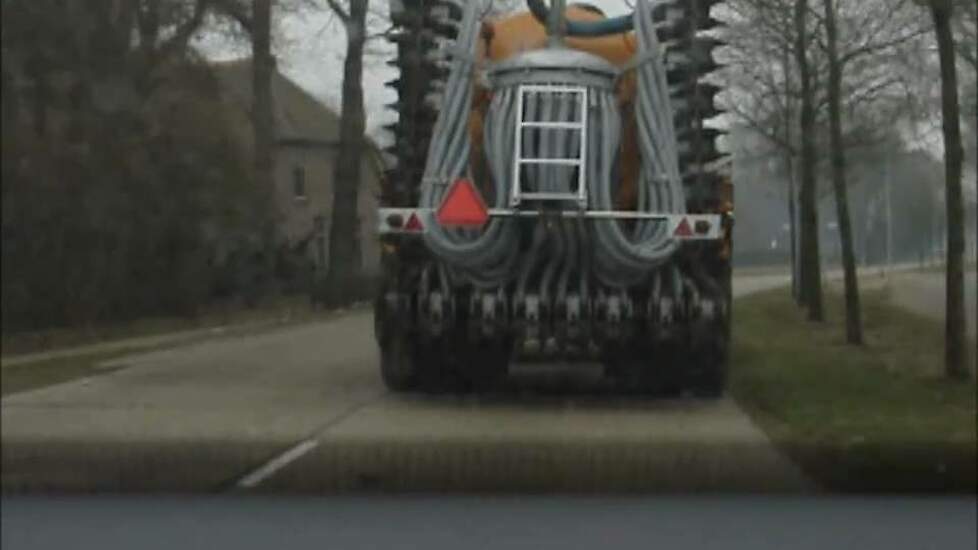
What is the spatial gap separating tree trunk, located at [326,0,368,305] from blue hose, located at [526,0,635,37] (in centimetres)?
103

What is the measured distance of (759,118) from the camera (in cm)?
937

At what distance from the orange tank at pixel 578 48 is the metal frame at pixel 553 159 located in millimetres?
170

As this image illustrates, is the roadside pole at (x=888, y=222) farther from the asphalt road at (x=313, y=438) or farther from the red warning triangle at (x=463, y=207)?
the red warning triangle at (x=463, y=207)

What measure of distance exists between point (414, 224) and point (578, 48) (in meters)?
1.08

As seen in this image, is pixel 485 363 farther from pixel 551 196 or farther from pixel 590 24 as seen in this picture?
pixel 590 24

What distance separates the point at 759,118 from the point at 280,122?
2755 mm

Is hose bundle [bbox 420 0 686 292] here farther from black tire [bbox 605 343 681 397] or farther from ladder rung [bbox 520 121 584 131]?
black tire [bbox 605 343 681 397]

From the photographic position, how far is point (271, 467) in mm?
7457

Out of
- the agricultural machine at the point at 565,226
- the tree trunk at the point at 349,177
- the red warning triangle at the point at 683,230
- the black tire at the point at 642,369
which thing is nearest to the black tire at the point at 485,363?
the agricultural machine at the point at 565,226

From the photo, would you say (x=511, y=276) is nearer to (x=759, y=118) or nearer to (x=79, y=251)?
(x=759, y=118)

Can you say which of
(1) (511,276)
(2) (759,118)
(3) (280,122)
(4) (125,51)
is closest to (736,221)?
(2) (759,118)

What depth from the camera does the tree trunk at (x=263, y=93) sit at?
24.1 ft

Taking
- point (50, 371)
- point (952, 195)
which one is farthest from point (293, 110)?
point (952, 195)

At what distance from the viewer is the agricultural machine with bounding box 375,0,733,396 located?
8.81m
